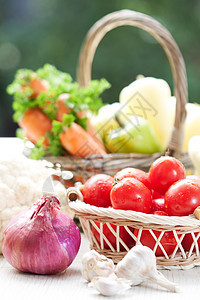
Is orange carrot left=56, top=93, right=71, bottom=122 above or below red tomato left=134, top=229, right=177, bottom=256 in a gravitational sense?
above

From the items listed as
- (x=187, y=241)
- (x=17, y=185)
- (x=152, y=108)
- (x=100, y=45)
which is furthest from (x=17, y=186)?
(x=100, y=45)

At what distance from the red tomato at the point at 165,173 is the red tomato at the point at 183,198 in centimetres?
5

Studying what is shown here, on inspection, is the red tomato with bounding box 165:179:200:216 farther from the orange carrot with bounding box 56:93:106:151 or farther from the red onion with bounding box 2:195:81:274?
the orange carrot with bounding box 56:93:106:151

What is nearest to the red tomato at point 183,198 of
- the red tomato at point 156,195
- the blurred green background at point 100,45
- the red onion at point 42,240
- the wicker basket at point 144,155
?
the red tomato at point 156,195

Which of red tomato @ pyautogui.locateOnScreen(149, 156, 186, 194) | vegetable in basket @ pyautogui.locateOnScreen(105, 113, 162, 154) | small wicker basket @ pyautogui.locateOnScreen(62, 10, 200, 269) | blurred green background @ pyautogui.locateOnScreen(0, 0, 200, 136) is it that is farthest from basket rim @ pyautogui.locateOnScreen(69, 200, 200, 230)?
blurred green background @ pyautogui.locateOnScreen(0, 0, 200, 136)

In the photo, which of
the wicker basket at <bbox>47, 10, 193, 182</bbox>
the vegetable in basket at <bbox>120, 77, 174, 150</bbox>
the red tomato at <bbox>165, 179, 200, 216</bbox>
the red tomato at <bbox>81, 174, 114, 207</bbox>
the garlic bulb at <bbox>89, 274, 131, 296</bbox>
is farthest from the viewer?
the vegetable in basket at <bbox>120, 77, 174, 150</bbox>

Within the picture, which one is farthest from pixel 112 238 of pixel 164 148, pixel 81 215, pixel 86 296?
pixel 164 148

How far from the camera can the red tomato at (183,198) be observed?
96 centimetres

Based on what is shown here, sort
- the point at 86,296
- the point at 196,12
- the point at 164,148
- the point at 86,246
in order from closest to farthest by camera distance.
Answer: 1. the point at 86,296
2. the point at 86,246
3. the point at 164,148
4. the point at 196,12

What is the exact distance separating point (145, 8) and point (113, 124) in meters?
3.03

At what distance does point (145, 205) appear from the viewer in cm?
98

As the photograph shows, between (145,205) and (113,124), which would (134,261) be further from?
(113,124)

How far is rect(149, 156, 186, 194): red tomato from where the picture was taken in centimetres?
103

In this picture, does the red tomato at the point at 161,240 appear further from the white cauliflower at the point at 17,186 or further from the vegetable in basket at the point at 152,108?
the vegetable in basket at the point at 152,108
